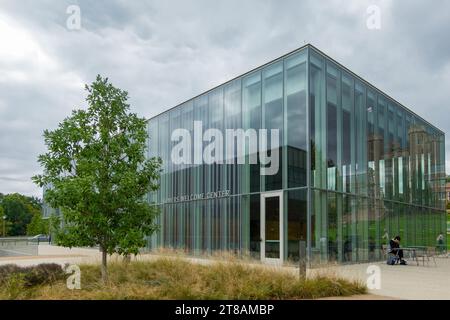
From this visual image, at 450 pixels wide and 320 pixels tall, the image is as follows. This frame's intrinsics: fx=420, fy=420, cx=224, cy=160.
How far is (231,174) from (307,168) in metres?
4.76

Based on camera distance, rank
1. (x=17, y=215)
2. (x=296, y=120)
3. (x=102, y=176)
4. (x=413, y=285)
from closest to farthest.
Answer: (x=102, y=176) → (x=413, y=285) → (x=296, y=120) → (x=17, y=215)

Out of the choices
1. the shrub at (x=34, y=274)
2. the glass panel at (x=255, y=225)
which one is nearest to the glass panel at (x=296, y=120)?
the glass panel at (x=255, y=225)

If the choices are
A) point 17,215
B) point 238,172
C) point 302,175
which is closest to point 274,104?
point 302,175

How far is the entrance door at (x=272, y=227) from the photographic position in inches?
681

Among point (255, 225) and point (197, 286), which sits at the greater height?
point (255, 225)

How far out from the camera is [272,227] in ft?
58.4

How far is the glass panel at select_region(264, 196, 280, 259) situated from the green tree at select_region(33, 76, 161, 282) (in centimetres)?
763

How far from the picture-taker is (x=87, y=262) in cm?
1309

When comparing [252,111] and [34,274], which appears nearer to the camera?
[34,274]

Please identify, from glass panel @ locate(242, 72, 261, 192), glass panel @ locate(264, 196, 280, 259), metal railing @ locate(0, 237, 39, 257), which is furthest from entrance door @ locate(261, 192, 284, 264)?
metal railing @ locate(0, 237, 39, 257)

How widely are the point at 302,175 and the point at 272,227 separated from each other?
8.59ft

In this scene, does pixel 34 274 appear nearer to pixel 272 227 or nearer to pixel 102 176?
pixel 102 176

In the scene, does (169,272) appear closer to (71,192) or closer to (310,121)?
(71,192)
